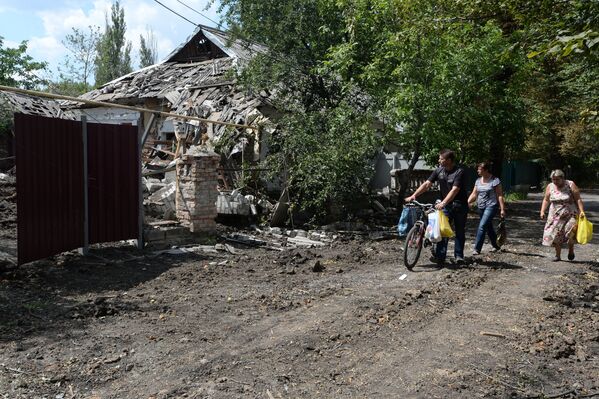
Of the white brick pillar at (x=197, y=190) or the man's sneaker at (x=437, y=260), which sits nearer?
the man's sneaker at (x=437, y=260)

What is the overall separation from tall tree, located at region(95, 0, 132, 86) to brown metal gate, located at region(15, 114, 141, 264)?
1937 inches

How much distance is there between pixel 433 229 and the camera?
791 cm

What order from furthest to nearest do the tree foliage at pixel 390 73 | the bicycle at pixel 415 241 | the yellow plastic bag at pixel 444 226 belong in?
the tree foliage at pixel 390 73, the bicycle at pixel 415 241, the yellow plastic bag at pixel 444 226

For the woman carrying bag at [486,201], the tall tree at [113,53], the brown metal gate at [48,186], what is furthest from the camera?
the tall tree at [113,53]

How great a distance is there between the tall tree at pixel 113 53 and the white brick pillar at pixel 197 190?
48274mm

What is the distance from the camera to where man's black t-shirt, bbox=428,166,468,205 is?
8164 mm

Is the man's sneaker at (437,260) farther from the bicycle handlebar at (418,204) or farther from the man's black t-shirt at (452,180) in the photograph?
the man's black t-shirt at (452,180)

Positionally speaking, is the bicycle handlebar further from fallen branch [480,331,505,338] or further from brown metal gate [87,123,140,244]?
brown metal gate [87,123,140,244]

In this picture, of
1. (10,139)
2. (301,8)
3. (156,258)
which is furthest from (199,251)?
(10,139)

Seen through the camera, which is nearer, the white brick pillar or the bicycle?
the bicycle

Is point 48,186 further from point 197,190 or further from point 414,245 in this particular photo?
point 414,245

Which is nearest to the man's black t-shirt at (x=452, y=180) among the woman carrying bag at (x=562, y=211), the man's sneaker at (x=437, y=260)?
the man's sneaker at (x=437, y=260)

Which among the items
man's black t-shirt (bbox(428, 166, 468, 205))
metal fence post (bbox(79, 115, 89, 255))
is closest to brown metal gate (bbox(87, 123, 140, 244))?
metal fence post (bbox(79, 115, 89, 255))

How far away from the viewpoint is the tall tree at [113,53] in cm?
5463
